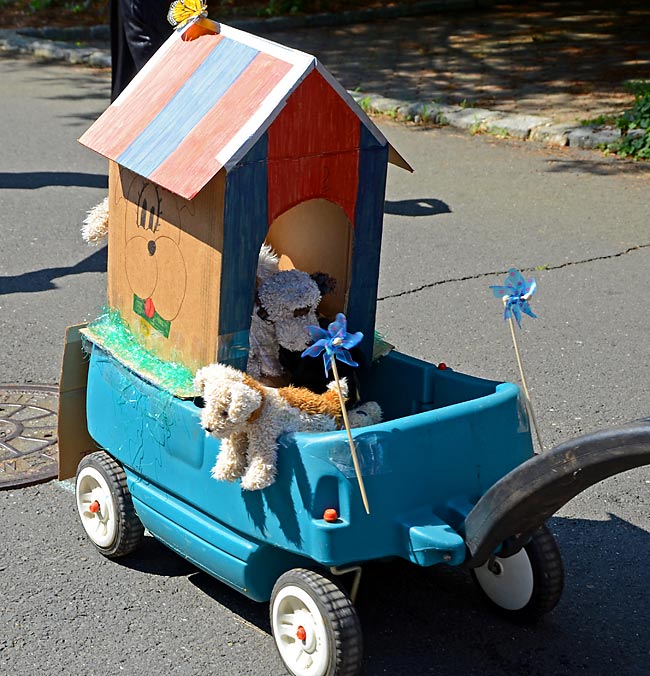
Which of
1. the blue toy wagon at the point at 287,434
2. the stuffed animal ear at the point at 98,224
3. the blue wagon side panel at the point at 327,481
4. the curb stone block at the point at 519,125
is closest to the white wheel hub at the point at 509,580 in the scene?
the blue toy wagon at the point at 287,434

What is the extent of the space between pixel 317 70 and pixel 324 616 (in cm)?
135

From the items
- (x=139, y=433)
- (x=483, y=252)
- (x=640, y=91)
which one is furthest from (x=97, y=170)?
(x=139, y=433)

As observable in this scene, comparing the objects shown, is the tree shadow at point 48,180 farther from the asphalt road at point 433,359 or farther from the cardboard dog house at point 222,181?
the cardboard dog house at point 222,181

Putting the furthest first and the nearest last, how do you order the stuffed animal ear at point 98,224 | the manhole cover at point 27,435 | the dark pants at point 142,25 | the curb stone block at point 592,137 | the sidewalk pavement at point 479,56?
the sidewalk pavement at point 479,56 < the curb stone block at point 592,137 < the dark pants at point 142,25 < the manhole cover at point 27,435 < the stuffed animal ear at point 98,224

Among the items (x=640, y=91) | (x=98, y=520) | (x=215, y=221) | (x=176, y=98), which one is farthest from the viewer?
(x=640, y=91)

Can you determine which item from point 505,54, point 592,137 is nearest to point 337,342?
point 592,137

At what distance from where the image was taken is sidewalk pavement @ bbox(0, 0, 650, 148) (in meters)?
8.87

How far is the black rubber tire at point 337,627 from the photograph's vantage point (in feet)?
8.20

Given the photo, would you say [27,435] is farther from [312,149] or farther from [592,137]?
[592,137]

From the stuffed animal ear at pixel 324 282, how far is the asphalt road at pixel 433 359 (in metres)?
0.84

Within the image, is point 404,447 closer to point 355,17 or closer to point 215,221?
point 215,221

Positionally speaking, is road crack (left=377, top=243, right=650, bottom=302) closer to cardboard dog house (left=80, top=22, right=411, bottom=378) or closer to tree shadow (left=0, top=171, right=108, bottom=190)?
cardboard dog house (left=80, top=22, right=411, bottom=378)

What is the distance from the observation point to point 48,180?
24.0 feet

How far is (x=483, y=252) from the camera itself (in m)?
6.08
